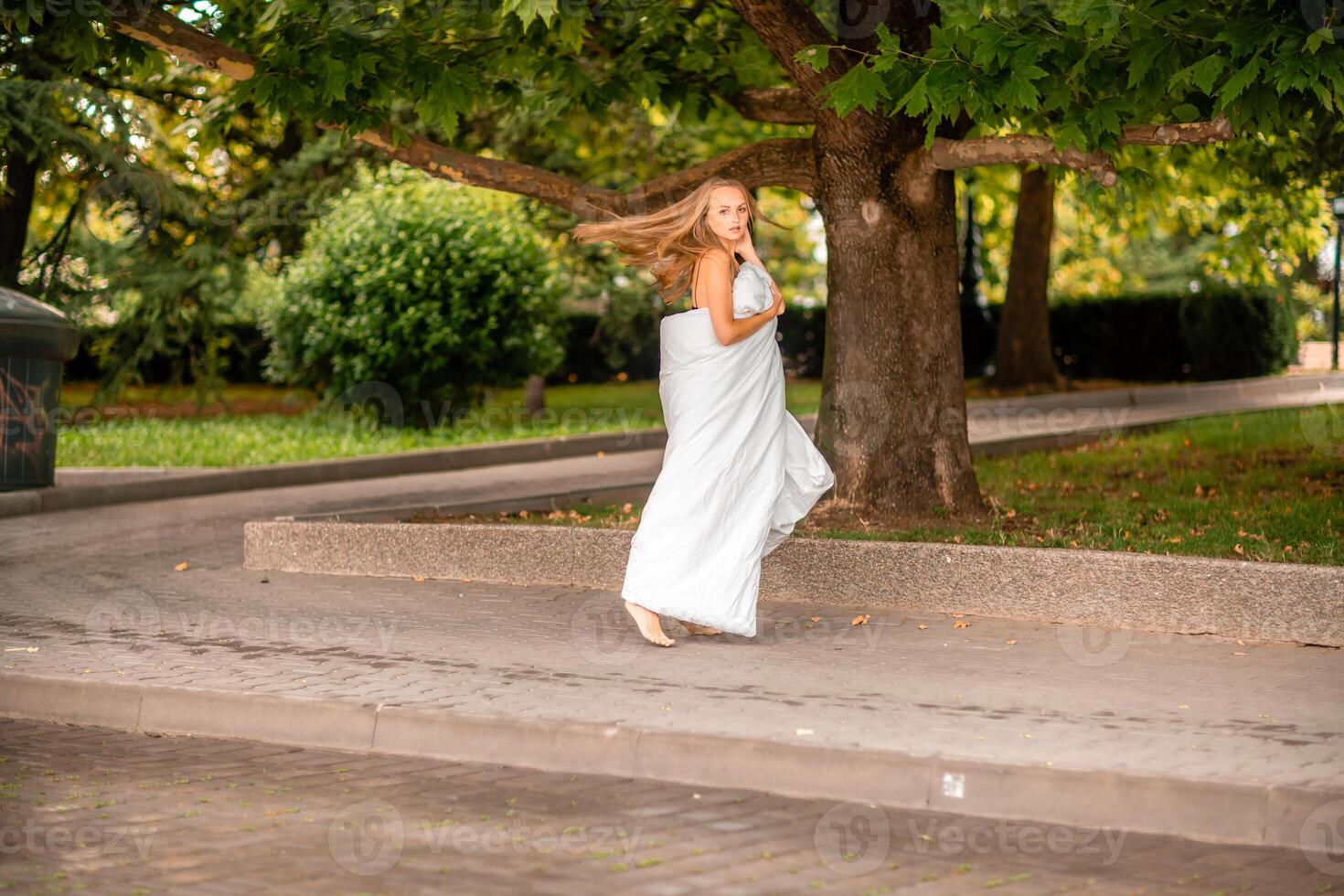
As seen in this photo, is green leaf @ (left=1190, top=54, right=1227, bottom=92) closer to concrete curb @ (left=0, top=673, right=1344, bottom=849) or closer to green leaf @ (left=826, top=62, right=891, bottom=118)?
green leaf @ (left=826, top=62, right=891, bottom=118)

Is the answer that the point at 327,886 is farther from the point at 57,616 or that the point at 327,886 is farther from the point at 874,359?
the point at 874,359

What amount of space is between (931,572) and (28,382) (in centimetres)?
834

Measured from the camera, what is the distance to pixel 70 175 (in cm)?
2398

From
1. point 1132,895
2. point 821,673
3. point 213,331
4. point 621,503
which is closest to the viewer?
point 1132,895

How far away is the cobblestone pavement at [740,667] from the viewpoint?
5762 mm

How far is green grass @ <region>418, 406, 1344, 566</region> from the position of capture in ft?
30.3

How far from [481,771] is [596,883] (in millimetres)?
1440

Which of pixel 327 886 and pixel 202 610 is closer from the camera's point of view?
Result: pixel 327 886

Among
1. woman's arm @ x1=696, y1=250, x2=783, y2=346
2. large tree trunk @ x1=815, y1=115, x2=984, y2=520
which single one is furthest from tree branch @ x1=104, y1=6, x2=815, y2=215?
woman's arm @ x1=696, y1=250, x2=783, y2=346

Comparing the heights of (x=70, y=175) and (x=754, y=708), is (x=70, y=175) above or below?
above

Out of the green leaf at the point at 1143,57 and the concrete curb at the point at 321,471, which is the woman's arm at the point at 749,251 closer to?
the green leaf at the point at 1143,57

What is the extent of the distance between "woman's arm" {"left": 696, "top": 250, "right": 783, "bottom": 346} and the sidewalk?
1.43 m

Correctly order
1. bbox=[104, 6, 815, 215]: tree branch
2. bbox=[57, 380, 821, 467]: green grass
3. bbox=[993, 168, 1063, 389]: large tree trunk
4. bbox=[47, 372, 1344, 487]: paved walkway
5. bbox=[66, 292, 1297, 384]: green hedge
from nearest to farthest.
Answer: bbox=[104, 6, 815, 215]: tree branch → bbox=[47, 372, 1344, 487]: paved walkway → bbox=[57, 380, 821, 467]: green grass → bbox=[993, 168, 1063, 389]: large tree trunk → bbox=[66, 292, 1297, 384]: green hedge

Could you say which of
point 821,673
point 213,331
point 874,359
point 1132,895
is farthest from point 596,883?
point 213,331
